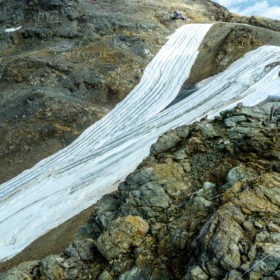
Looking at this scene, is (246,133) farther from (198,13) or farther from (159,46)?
(198,13)

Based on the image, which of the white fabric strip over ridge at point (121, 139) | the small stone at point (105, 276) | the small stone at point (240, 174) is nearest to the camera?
the small stone at point (105, 276)

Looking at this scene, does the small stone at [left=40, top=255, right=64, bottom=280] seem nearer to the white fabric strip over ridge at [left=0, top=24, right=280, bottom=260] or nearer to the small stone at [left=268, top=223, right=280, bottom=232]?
the small stone at [left=268, top=223, right=280, bottom=232]

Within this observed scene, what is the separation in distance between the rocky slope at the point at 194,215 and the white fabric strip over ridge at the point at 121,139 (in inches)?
363

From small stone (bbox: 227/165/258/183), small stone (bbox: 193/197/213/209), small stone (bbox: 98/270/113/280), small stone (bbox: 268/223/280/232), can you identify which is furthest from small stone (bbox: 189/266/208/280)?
small stone (bbox: 227/165/258/183)

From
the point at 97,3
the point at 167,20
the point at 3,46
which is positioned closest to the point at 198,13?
the point at 167,20

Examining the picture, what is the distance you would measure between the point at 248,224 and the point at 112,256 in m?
4.40

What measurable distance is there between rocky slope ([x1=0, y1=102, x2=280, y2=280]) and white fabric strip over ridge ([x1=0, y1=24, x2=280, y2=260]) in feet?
30.3

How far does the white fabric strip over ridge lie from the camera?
24125mm

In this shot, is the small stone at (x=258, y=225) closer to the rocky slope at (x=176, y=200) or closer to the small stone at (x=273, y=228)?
the rocky slope at (x=176, y=200)

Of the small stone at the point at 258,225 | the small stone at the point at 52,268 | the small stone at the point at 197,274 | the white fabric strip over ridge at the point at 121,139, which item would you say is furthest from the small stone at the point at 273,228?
the white fabric strip over ridge at the point at 121,139

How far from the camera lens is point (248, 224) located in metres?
10.6

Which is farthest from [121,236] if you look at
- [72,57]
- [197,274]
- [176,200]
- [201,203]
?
[72,57]

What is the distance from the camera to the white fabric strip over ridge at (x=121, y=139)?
2412cm

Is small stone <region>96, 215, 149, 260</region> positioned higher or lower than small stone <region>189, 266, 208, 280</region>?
lower
